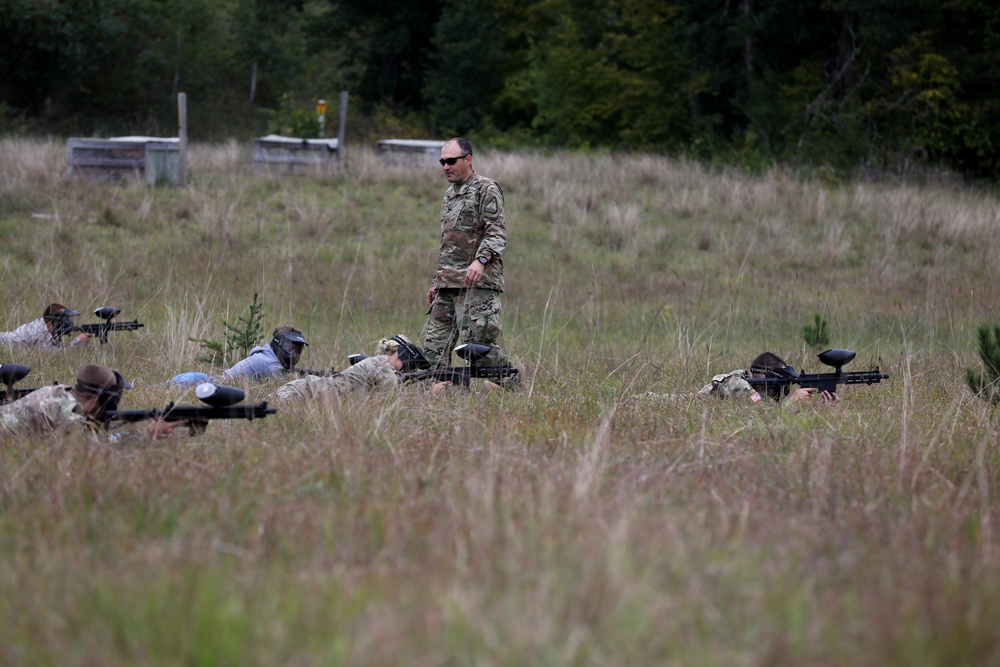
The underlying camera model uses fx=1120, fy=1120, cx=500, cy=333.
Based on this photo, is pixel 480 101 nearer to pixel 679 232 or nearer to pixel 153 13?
pixel 153 13

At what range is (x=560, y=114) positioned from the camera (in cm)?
3144

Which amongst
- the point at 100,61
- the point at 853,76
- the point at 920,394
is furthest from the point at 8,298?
the point at 100,61

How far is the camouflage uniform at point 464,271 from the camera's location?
23.5 ft

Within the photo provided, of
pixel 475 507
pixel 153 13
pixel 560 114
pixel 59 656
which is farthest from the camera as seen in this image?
pixel 153 13

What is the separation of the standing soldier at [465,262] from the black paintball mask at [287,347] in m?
0.83

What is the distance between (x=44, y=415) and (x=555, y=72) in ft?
90.3

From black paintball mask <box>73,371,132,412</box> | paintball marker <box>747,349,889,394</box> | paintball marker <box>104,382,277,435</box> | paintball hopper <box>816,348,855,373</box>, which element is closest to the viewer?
paintball marker <box>104,382,277,435</box>

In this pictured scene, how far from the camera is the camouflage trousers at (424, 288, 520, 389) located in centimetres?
712

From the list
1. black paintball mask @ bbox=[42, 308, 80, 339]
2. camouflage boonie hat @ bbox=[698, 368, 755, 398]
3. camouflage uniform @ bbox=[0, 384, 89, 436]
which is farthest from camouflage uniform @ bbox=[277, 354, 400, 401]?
black paintball mask @ bbox=[42, 308, 80, 339]

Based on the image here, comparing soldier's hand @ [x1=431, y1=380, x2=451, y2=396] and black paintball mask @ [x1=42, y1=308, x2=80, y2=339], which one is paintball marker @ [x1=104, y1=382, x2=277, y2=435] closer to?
soldier's hand @ [x1=431, y1=380, x2=451, y2=396]

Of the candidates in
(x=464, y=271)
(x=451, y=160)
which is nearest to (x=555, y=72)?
(x=451, y=160)

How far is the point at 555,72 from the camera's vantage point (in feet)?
101

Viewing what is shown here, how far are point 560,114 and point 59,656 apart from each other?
1175 inches

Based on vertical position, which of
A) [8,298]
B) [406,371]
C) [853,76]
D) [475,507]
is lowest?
[8,298]
